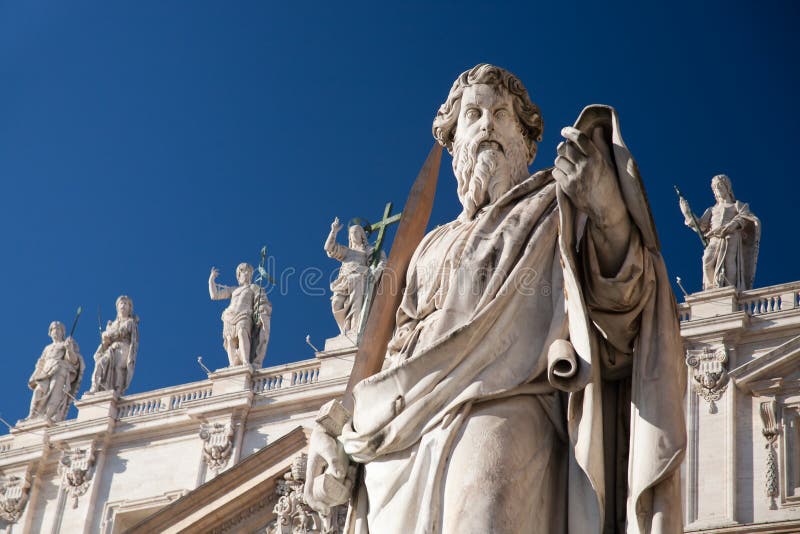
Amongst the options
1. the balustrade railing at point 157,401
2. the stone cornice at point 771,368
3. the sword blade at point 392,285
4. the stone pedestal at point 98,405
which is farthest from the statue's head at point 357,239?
the sword blade at point 392,285

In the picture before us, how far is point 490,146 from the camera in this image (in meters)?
4.78

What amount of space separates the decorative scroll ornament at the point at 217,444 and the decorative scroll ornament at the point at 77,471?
6.86 ft

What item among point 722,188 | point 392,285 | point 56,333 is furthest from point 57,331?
point 392,285

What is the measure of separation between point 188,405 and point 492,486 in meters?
21.3

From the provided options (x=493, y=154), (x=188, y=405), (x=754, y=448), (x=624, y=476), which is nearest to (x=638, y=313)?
(x=624, y=476)

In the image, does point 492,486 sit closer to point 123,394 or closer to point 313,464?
point 313,464

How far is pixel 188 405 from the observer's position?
24859mm

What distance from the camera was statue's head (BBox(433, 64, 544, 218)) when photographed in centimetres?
473

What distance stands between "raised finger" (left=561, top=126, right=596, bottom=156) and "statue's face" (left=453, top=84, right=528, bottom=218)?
2.28 ft

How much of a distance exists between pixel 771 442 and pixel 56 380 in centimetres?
1257

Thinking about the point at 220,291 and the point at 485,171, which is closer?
the point at 485,171

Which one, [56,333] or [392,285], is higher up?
[56,333]

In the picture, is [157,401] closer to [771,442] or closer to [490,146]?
[771,442]

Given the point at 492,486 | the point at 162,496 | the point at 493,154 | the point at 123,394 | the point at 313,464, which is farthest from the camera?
the point at 123,394
